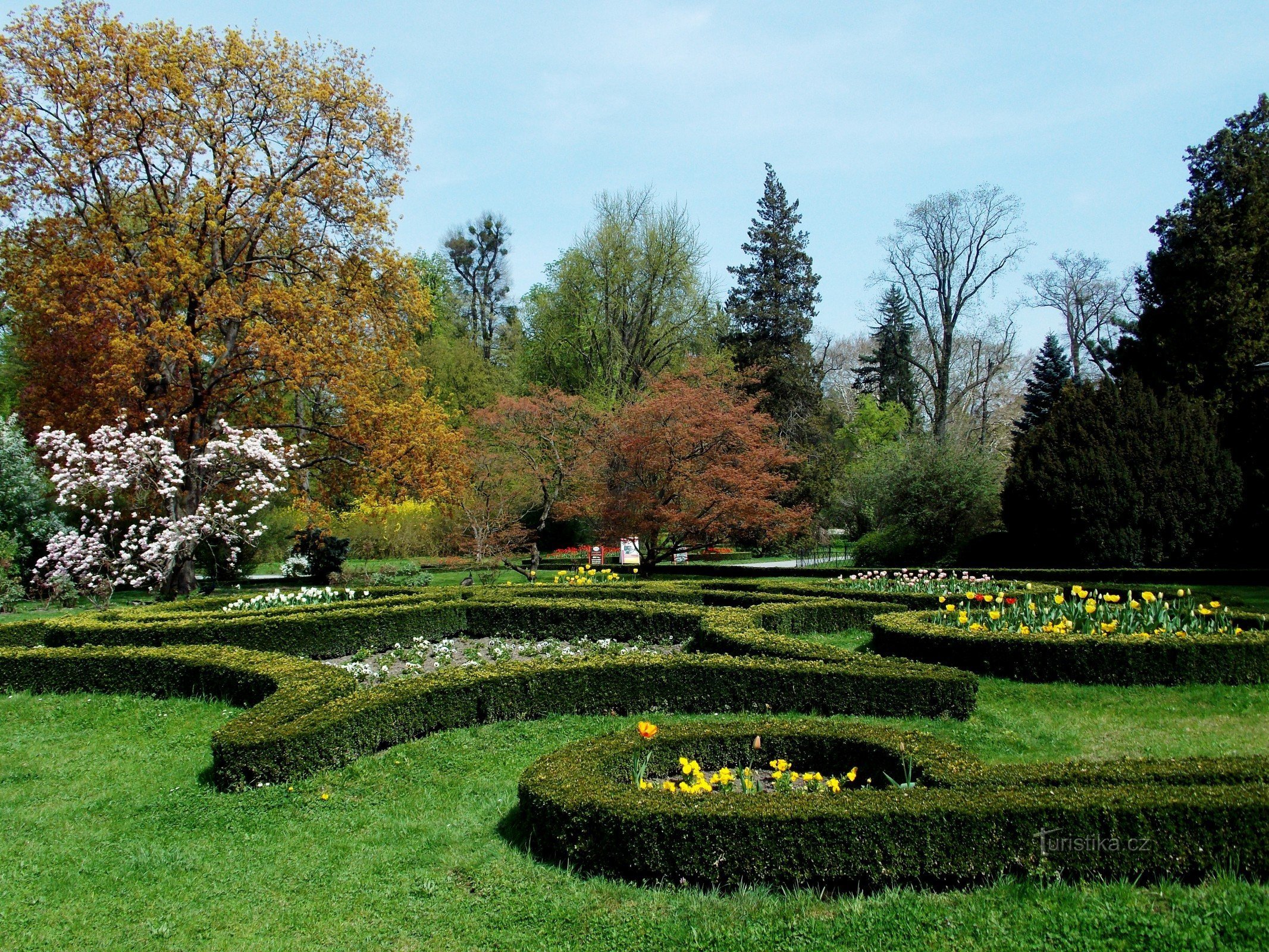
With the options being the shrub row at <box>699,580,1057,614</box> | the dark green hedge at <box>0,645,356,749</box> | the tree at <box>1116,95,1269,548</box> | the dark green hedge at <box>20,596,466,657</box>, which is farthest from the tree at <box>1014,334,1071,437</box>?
the dark green hedge at <box>0,645,356,749</box>

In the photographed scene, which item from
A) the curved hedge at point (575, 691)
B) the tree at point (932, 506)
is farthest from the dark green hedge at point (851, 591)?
the tree at point (932, 506)

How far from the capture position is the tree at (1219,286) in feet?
76.7

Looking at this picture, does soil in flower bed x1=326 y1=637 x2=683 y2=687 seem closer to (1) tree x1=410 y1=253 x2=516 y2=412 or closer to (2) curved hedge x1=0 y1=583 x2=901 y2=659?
(2) curved hedge x1=0 y1=583 x2=901 y2=659

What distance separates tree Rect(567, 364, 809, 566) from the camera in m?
20.6

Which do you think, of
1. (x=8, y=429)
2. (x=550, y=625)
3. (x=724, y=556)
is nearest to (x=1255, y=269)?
(x=724, y=556)

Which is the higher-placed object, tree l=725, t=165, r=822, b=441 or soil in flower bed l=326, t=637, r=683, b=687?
tree l=725, t=165, r=822, b=441

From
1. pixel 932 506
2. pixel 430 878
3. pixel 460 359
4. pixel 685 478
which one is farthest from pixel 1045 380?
pixel 430 878

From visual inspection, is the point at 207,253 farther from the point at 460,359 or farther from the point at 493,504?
the point at 460,359

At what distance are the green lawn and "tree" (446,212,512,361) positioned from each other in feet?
134

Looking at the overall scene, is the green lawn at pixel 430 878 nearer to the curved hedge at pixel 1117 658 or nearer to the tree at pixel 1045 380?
the curved hedge at pixel 1117 658

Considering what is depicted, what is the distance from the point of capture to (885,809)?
13.2 feet

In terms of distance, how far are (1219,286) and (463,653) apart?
2349 centimetres

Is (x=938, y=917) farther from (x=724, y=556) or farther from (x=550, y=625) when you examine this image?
(x=724, y=556)

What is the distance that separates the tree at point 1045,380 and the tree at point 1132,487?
12.4m
